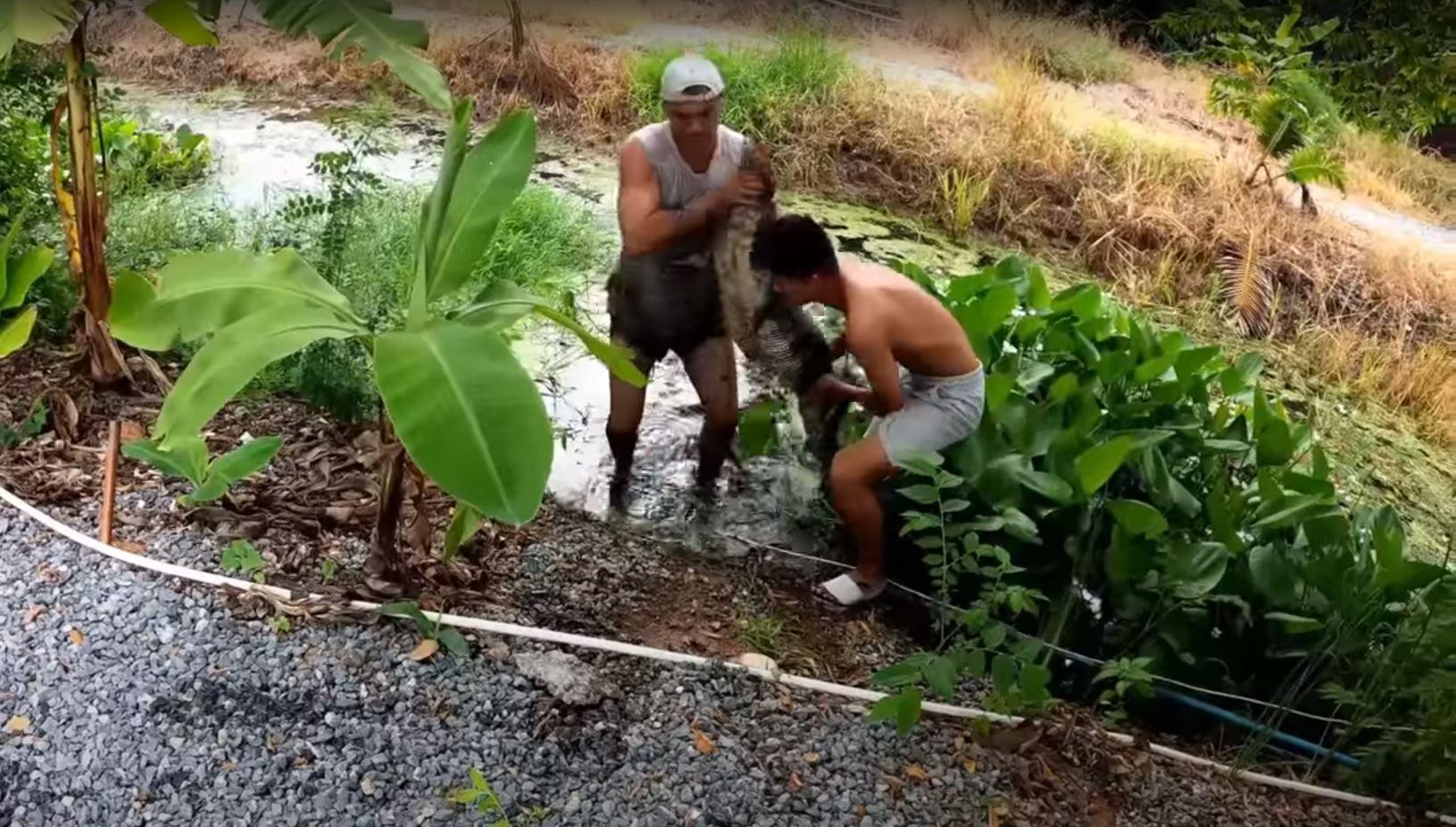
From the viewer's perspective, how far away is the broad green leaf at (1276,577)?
1.62 meters

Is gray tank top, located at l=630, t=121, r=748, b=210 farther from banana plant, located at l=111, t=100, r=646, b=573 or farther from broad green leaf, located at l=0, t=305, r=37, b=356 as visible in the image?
broad green leaf, located at l=0, t=305, r=37, b=356

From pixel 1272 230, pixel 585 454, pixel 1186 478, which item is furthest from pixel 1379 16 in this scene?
pixel 585 454

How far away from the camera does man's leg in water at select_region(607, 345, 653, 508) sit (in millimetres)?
1963

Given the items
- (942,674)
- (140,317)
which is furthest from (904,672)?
(140,317)

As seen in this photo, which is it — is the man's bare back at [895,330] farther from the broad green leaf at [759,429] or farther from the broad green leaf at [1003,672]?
the broad green leaf at [1003,672]

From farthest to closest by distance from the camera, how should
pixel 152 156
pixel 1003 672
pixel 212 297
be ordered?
pixel 152 156 → pixel 1003 672 → pixel 212 297

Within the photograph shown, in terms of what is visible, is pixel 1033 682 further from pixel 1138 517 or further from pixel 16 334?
pixel 16 334

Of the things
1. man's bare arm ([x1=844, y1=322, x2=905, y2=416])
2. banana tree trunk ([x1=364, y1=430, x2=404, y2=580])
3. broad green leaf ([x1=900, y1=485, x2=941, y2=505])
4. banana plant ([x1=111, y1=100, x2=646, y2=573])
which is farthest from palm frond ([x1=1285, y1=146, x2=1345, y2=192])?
banana tree trunk ([x1=364, y1=430, x2=404, y2=580])

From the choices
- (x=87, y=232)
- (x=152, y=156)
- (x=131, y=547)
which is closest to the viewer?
(x=131, y=547)

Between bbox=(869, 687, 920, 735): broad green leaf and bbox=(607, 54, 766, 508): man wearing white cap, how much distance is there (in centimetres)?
63

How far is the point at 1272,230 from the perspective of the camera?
2.10 meters

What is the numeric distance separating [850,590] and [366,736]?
825 mm

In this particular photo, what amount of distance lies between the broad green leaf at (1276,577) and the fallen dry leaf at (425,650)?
1189 millimetres

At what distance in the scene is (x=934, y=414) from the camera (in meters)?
1.72
